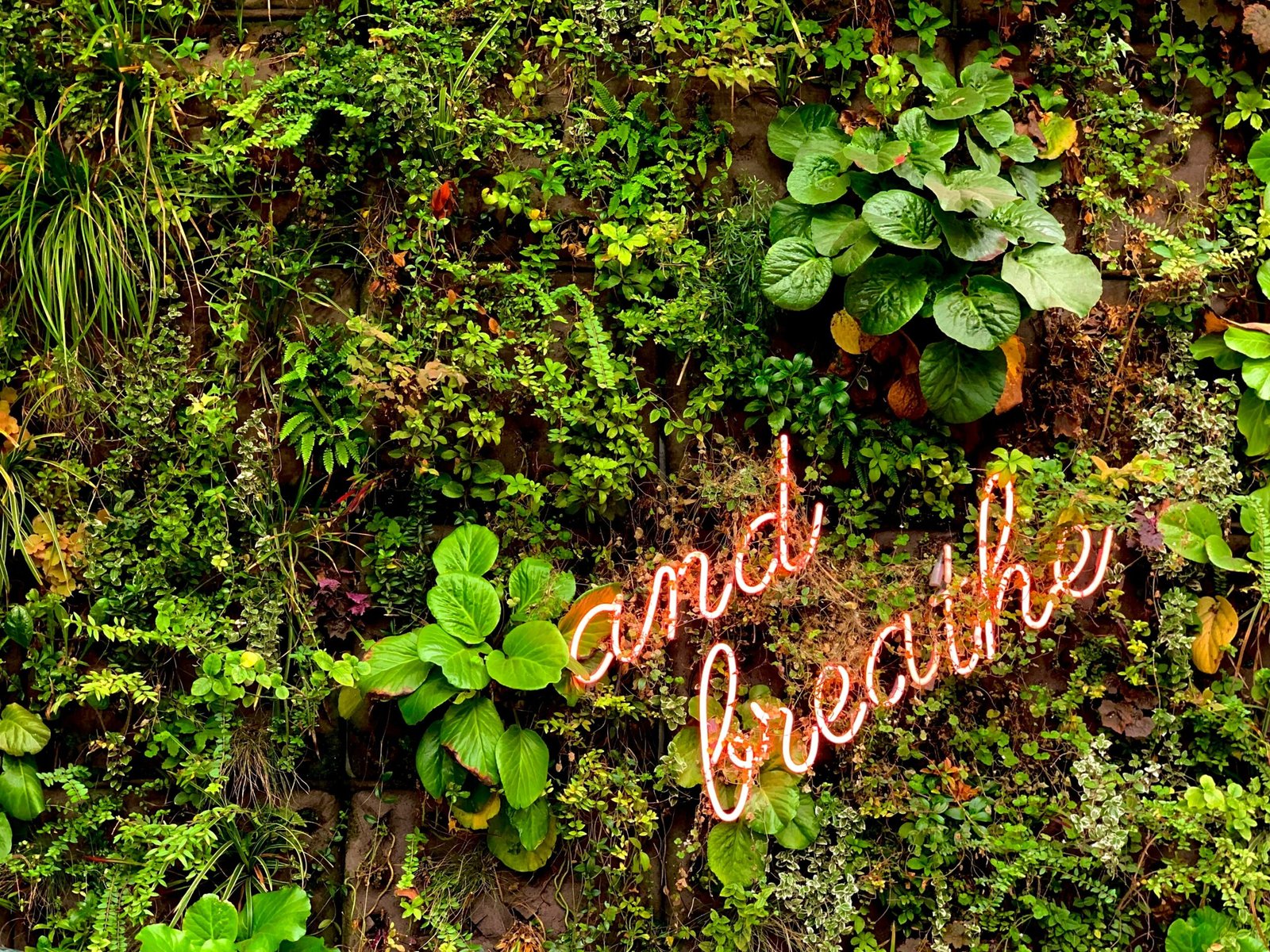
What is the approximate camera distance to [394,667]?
295 centimetres

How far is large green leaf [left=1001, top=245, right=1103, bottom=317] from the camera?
3.02m

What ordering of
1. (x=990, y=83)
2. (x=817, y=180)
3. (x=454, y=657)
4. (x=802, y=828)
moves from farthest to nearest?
(x=990, y=83) < (x=817, y=180) < (x=802, y=828) < (x=454, y=657)

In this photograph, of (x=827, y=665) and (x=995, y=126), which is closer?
(x=827, y=665)

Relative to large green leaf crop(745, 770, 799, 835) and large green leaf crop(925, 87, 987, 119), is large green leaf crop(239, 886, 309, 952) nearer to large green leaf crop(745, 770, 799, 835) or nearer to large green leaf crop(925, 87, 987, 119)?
large green leaf crop(745, 770, 799, 835)

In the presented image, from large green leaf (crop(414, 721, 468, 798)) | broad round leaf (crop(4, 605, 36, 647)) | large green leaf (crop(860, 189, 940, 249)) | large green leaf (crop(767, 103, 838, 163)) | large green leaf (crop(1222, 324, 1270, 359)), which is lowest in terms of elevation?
large green leaf (crop(414, 721, 468, 798))

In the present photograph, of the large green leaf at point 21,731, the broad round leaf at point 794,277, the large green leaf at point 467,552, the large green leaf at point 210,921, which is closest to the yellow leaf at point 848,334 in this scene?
the broad round leaf at point 794,277

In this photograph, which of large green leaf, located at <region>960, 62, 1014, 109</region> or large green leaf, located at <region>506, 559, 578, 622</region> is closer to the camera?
large green leaf, located at <region>506, 559, 578, 622</region>

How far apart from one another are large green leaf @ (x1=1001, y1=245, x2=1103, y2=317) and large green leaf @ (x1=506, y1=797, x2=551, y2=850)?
215 cm

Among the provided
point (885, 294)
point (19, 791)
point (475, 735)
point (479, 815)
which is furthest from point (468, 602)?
point (885, 294)

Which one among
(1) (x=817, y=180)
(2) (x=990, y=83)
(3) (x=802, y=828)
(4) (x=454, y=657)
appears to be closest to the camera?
(4) (x=454, y=657)

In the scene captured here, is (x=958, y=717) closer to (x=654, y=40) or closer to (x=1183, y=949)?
(x=1183, y=949)

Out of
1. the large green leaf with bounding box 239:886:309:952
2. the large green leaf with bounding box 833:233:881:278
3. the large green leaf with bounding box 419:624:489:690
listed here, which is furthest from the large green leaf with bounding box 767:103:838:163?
the large green leaf with bounding box 239:886:309:952

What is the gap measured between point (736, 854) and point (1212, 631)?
5.50 feet

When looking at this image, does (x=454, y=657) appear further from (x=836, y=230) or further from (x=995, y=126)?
(x=995, y=126)
